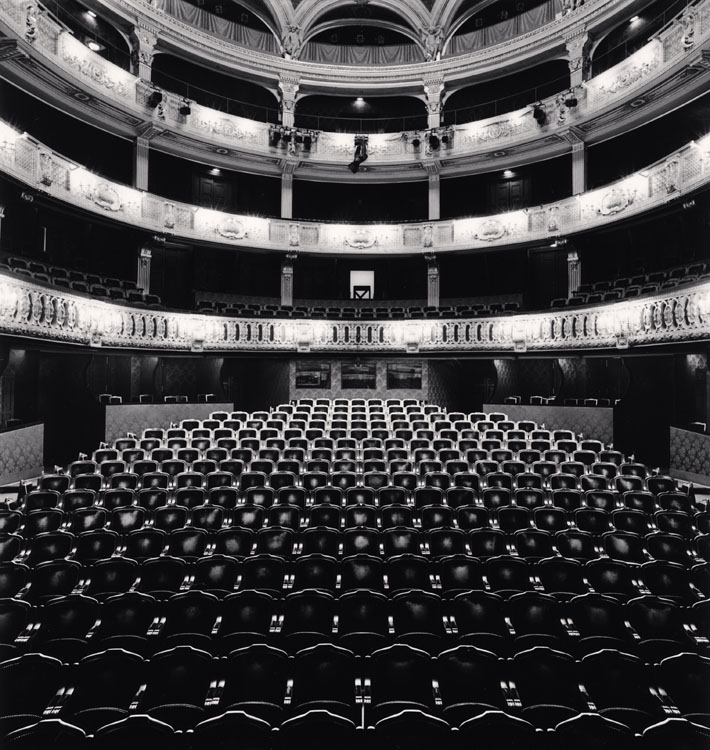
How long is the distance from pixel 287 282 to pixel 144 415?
738 cm

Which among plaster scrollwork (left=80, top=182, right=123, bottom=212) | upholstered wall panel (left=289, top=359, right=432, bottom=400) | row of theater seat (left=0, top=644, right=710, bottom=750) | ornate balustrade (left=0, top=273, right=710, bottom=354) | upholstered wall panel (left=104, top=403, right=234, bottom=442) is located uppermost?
plaster scrollwork (left=80, top=182, right=123, bottom=212)

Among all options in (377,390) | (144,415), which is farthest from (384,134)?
(144,415)

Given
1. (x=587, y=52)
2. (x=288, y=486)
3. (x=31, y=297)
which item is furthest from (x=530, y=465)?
(x=587, y=52)

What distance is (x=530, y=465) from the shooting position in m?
9.39

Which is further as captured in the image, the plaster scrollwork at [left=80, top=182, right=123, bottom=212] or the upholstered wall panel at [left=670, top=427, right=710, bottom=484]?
the plaster scrollwork at [left=80, top=182, right=123, bottom=212]

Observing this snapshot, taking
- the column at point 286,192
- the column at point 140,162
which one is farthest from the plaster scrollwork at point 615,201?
the column at point 140,162

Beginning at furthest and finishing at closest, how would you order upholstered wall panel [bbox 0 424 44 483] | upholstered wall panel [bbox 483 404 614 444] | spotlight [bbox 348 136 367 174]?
spotlight [bbox 348 136 367 174], upholstered wall panel [bbox 483 404 614 444], upholstered wall panel [bbox 0 424 44 483]

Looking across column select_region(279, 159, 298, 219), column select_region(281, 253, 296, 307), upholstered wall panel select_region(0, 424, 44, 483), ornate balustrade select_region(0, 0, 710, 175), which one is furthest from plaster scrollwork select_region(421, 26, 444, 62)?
upholstered wall panel select_region(0, 424, 44, 483)

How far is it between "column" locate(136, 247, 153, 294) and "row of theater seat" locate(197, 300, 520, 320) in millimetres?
1763

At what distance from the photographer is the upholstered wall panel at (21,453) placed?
33.7 ft

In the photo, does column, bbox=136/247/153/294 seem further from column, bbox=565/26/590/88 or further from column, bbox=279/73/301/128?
column, bbox=565/26/590/88

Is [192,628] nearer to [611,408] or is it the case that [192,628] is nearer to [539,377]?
[611,408]

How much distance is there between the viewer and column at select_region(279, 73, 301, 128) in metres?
18.7

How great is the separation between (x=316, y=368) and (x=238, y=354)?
3023mm
